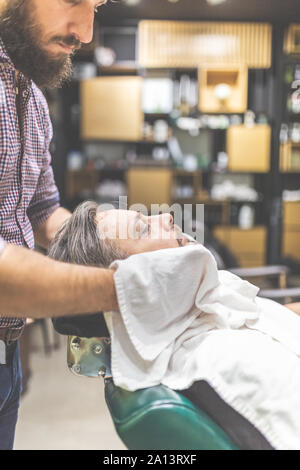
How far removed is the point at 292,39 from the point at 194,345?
621 centimetres

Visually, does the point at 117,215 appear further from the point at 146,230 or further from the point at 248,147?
the point at 248,147

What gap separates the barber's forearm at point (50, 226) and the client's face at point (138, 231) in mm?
185

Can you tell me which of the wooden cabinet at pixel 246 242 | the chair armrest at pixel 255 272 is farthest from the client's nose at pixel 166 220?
the wooden cabinet at pixel 246 242

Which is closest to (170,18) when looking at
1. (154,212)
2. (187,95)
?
(187,95)

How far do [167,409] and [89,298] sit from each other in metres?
0.28

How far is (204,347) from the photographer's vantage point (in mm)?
1144

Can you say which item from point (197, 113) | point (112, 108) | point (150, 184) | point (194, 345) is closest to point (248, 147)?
point (197, 113)

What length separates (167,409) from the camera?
1013 mm

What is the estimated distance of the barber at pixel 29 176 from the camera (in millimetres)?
959

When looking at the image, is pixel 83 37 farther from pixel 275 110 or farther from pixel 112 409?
pixel 275 110

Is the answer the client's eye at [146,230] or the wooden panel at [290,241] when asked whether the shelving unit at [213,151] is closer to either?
the wooden panel at [290,241]

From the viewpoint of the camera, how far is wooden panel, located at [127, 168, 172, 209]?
251 inches

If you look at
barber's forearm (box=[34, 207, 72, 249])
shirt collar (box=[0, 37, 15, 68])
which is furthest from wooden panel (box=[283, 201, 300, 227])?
shirt collar (box=[0, 37, 15, 68])

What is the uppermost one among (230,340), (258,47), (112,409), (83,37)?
(258,47)
